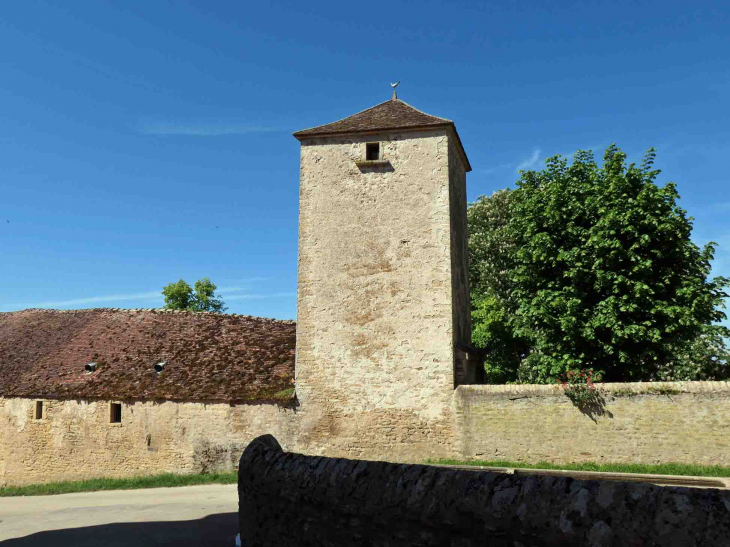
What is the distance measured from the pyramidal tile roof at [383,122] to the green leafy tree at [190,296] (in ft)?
71.2

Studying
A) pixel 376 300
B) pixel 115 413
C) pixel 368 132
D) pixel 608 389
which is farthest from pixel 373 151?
pixel 115 413

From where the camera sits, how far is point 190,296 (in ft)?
122

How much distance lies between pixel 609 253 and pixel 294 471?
48.3 ft

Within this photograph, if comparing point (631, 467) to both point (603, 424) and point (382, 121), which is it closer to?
point (603, 424)

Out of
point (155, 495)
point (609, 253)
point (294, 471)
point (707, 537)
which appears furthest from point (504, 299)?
point (707, 537)

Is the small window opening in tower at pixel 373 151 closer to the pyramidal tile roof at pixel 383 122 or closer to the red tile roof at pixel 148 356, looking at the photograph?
the pyramidal tile roof at pixel 383 122

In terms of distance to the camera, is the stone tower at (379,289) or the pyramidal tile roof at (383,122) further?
the pyramidal tile roof at (383,122)

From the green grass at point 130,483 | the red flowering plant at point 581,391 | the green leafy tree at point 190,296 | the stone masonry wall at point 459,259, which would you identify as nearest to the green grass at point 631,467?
the red flowering plant at point 581,391

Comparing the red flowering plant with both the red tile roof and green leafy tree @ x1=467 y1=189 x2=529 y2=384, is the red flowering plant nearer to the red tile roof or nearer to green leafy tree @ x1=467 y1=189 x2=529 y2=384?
the red tile roof

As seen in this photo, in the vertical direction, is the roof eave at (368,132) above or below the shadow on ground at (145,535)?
above

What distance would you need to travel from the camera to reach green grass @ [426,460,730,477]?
12.6 m

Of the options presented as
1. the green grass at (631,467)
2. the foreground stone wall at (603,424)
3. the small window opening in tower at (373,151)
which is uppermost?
the small window opening in tower at (373,151)

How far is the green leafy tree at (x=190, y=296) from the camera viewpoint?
36438 millimetres

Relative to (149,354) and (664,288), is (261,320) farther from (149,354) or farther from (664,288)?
(664,288)
